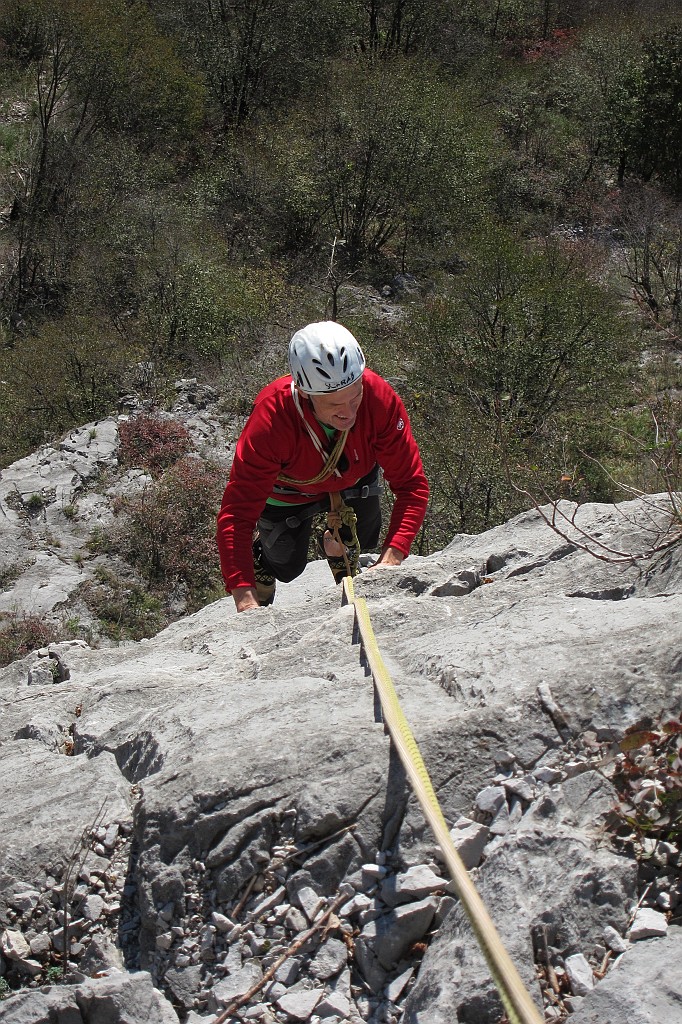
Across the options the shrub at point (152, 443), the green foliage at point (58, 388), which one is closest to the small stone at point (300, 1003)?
the shrub at point (152, 443)

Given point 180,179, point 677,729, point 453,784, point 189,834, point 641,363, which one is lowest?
point 641,363

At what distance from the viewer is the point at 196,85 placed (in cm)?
2950

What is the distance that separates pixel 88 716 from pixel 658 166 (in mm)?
31091

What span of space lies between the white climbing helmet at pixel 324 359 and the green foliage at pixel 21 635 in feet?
20.4

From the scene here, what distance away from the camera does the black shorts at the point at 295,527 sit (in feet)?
16.6

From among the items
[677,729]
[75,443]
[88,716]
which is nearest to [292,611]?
[88,716]

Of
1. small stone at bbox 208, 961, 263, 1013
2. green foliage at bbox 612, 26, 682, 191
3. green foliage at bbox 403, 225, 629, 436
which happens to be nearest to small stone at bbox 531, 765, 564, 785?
small stone at bbox 208, 961, 263, 1013

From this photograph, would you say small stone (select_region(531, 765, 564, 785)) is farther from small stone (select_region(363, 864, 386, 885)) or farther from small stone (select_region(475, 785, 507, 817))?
small stone (select_region(363, 864, 386, 885))

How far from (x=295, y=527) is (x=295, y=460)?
767mm

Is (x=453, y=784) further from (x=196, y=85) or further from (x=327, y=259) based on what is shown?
(x=196, y=85)

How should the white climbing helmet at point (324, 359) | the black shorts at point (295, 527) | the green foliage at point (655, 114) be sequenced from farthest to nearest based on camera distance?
the green foliage at point (655, 114) → the black shorts at point (295, 527) → the white climbing helmet at point (324, 359)

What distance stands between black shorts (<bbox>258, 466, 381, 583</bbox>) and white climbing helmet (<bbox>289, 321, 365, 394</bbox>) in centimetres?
99

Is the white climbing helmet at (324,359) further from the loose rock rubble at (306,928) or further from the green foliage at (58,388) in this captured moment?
the green foliage at (58,388)

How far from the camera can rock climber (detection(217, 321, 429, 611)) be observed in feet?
13.4
